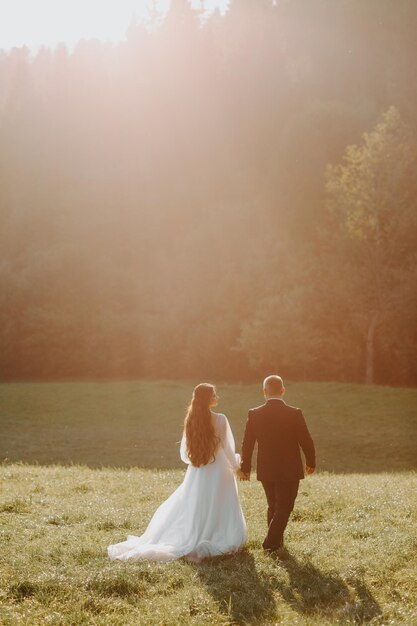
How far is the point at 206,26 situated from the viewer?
51.9 meters

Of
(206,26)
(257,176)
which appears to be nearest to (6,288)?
(257,176)

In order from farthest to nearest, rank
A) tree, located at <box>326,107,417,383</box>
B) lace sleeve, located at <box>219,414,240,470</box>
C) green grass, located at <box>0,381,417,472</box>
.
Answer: tree, located at <box>326,107,417,383</box>, green grass, located at <box>0,381,417,472</box>, lace sleeve, located at <box>219,414,240,470</box>

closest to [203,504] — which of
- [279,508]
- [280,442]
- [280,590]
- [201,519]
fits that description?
[201,519]

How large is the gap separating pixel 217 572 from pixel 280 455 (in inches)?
61.9

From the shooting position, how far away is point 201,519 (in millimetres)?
8633

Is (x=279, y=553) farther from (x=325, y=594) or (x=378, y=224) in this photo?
(x=378, y=224)

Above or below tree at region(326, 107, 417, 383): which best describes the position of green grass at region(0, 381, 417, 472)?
below

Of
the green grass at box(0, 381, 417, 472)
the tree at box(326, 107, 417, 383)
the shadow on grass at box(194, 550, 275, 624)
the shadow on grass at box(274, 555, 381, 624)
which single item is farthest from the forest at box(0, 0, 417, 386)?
the shadow on grass at box(274, 555, 381, 624)

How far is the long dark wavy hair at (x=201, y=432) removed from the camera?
28.8 feet

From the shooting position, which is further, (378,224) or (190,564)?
(378,224)

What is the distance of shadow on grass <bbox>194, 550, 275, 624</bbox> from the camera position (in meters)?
6.66

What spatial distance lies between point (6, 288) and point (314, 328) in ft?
68.8

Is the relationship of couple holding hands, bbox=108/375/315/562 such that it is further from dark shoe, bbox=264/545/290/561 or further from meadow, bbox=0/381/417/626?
meadow, bbox=0/381/417/626

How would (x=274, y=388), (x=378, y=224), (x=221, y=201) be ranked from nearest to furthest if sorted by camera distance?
(x=274, y=388) < (x=378, y=224) < (x=221, y=201)
